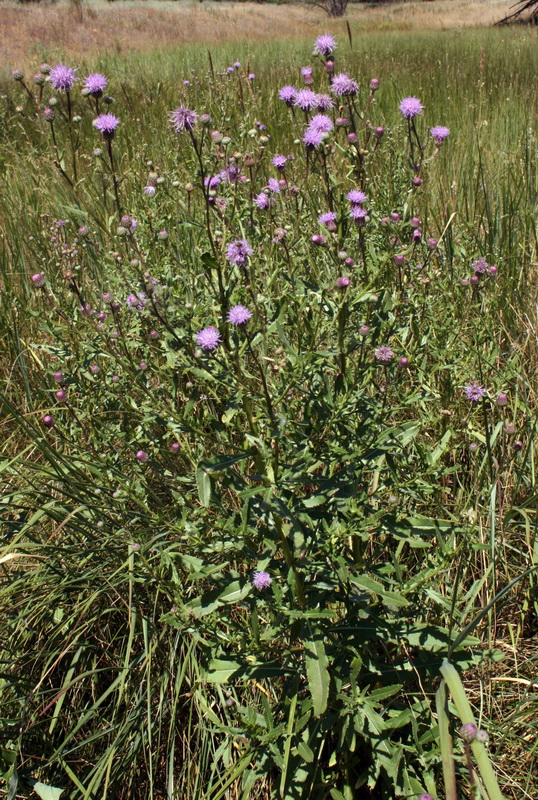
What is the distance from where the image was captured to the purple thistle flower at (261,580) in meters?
1.41

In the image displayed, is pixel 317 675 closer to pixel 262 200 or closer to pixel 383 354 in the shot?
pixel 383 354

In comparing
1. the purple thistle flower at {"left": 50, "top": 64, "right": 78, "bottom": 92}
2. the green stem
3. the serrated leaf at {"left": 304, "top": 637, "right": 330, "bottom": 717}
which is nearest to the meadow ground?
the purple thistle flower at {"left": 50, "top": 64, "right": 78, "bottom": 92}

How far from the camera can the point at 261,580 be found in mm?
1412

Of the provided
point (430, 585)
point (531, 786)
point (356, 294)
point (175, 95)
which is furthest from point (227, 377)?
point (175, 95)

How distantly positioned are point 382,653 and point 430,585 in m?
0.30

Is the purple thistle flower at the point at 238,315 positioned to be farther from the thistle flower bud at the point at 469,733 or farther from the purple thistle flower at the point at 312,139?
the thistle flower bud at the point at 469,733

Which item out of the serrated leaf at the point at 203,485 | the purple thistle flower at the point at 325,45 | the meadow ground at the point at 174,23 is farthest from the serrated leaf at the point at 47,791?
the meadow ground at the point at 174,23

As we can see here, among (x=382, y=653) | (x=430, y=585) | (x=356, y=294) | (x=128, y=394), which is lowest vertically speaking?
(x=382, y=653)

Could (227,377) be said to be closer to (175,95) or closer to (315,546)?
(315,546)

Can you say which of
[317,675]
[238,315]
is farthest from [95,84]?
[317,675]

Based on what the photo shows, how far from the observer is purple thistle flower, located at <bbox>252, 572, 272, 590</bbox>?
1.41 metres

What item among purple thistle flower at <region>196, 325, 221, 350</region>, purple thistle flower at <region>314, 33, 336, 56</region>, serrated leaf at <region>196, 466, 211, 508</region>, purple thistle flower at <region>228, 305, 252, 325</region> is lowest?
serrated leaf at <region>196, 466, 211, 508</region>

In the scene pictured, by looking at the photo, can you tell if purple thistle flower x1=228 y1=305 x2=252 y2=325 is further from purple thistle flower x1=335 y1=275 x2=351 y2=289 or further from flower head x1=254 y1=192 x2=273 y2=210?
flower head x1=254 y1=192 x2=273 y2=210

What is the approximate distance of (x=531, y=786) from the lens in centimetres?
144
